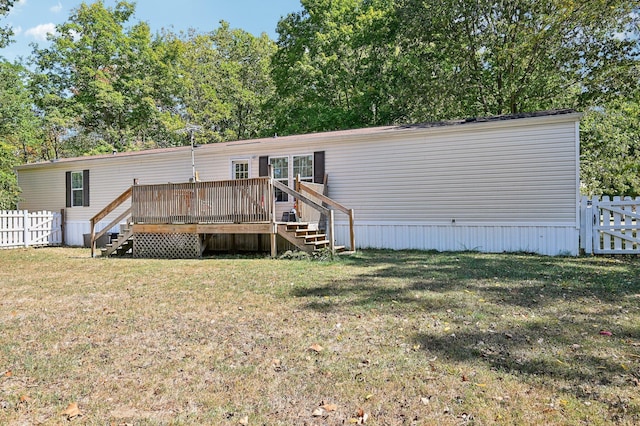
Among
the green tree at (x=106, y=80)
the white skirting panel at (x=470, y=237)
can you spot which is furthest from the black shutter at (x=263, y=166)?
the green tree at (x=106, y=80)

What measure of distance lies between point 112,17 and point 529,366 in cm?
2937

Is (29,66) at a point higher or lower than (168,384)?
higher

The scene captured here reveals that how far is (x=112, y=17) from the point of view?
25.2 meters

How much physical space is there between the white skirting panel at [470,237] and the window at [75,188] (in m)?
10.5

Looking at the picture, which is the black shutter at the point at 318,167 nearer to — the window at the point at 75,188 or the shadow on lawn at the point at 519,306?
the shadow on lawn at the point at 519,306

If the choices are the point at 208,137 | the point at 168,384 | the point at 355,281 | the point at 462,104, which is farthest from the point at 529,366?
the point at 208,137

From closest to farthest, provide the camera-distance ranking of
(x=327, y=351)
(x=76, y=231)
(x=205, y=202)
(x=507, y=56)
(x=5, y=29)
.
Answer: (x=327, y=351), (x=205, y=202), (x=5, y=29), (x=507, y=56), (x=76, y=231)

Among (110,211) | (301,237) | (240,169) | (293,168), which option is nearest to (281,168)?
(293,168)

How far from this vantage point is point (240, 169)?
535 inches

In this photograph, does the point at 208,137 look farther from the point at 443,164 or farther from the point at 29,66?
the point at 443,164

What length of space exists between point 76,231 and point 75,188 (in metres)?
1.69

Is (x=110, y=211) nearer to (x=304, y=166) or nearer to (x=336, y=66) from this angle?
(x=304, y=166)

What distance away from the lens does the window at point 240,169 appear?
13.5 meters

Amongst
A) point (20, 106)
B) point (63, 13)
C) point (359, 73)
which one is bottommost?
point (20, 106)
